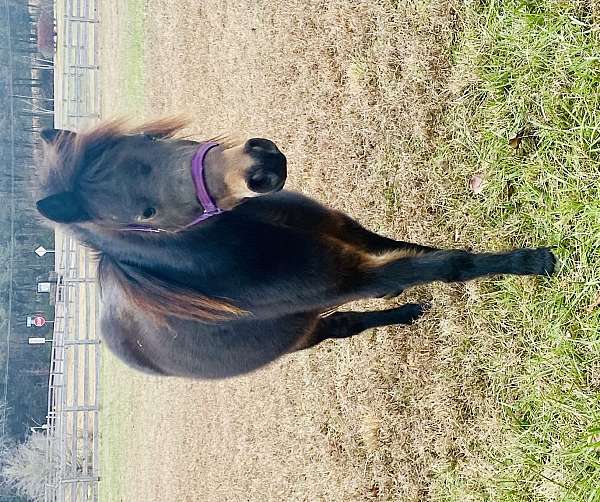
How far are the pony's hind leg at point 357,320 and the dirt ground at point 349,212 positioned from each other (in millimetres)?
74

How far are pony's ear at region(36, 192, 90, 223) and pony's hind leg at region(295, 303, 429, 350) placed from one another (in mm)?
1454

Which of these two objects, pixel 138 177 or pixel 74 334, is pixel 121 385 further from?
pixel 138 177

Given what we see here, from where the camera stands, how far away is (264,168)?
2.01 m

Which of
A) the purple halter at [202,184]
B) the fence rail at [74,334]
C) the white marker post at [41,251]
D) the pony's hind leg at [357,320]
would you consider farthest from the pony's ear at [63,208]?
the white marker post at [41,251]

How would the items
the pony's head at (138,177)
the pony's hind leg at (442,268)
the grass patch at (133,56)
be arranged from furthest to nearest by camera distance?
1. the grass patch at (133,56)
2. the pony's hind leg at (442,268)
3. the pony's head at (138,177)

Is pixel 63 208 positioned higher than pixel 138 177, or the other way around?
pixel 138 177

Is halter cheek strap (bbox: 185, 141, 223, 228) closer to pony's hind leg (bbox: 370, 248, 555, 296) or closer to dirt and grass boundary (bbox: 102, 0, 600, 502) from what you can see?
pony's hind leg (bbox: 370, 248, 555, 296)

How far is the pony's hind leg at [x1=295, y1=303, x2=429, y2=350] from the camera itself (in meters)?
3.41

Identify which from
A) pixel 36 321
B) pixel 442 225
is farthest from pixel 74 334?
pixel 442 225

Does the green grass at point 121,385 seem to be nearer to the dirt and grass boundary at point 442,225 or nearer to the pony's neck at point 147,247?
the dirt and grass boundary at point 442,225

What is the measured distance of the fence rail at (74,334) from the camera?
11148 mm

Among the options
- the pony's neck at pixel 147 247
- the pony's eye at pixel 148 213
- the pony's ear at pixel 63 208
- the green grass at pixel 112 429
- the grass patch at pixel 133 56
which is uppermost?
the grass patch at pixel 133 56

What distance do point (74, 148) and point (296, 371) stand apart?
2.70 m

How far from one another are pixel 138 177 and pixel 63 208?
305 millimetres
